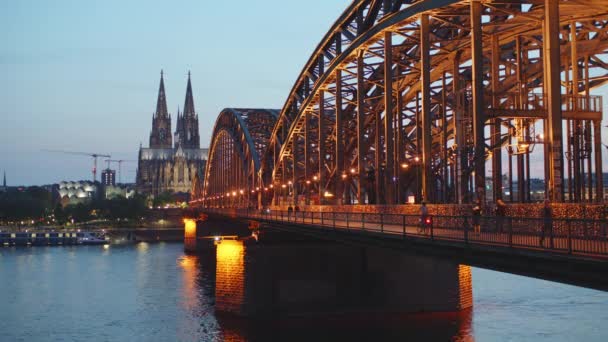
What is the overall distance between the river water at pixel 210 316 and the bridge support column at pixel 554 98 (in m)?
17.0

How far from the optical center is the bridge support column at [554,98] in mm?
29031

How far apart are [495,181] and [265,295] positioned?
2121 centimetres

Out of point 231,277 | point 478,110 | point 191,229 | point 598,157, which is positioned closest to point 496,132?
point 598,157

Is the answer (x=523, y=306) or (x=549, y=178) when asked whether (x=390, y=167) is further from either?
(x=523, y=306)

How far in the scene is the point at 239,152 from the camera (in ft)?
373

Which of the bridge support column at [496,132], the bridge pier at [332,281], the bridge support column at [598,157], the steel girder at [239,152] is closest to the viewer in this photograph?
the bridge support column at [496,132]

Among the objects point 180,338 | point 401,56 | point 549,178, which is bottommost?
point 180,338

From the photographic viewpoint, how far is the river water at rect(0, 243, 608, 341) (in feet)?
150

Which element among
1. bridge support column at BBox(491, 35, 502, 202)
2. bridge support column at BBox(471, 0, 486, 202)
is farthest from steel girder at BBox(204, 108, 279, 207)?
bridge support column at BBox(471, 0, 486, 202)

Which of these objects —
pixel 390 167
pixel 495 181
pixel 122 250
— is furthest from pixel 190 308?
pixel 122 250

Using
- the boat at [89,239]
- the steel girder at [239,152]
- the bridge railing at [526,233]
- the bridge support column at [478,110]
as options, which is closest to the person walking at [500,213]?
the bridge railing at [526,233]

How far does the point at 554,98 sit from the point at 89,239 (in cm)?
13661

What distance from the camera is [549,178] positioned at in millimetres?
30031

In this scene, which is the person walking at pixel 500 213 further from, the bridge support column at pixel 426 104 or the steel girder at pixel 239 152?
the steel girder at pixel 239 152
